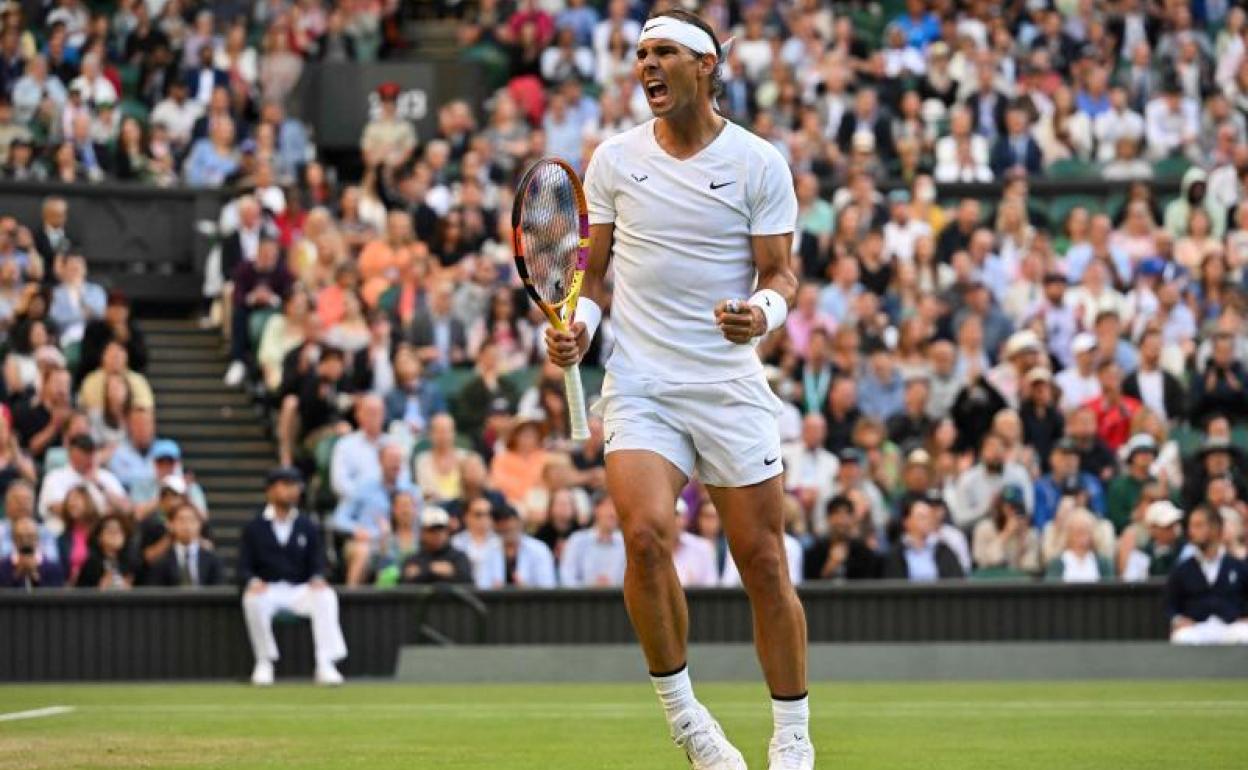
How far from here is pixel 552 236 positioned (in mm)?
8289

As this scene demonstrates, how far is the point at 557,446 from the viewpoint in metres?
19.0

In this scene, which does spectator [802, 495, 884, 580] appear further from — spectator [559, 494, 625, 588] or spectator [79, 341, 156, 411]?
spectator [79, 341, 156, 411]

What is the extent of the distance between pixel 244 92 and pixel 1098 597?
34.5 ft

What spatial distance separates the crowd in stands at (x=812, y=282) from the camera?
1811 cm

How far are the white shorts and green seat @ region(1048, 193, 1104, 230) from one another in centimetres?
1551

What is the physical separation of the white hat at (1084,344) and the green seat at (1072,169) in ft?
12.1

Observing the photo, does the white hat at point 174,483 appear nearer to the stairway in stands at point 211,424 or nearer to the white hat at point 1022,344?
the stairway in stands at point 211,424

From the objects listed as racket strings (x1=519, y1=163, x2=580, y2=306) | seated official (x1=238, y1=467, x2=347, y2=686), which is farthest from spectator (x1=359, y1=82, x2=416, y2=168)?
racket strings (x1=519, y1=163, x2=580, y2=306)

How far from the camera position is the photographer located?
17000 mm

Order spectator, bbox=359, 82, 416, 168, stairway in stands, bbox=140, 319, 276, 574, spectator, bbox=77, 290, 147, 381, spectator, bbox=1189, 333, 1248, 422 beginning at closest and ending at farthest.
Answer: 1. spectator, bbox=77, 290, 147, 381
2. spectator, bbox=1189, 333, 1248, 422
3. stairway in stands, bbox=140, 319, 276, 574
4. spectator, bbox=359, 82, 416, 168

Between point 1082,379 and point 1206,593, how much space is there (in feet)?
13.1

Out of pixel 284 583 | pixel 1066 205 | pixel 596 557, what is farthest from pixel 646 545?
pixel 1066 205

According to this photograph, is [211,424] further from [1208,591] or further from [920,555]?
[1208,591]

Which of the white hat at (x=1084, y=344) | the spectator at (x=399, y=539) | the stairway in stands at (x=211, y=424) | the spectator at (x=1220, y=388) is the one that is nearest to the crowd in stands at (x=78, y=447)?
the stairway in stands at (x=211, y=424)
